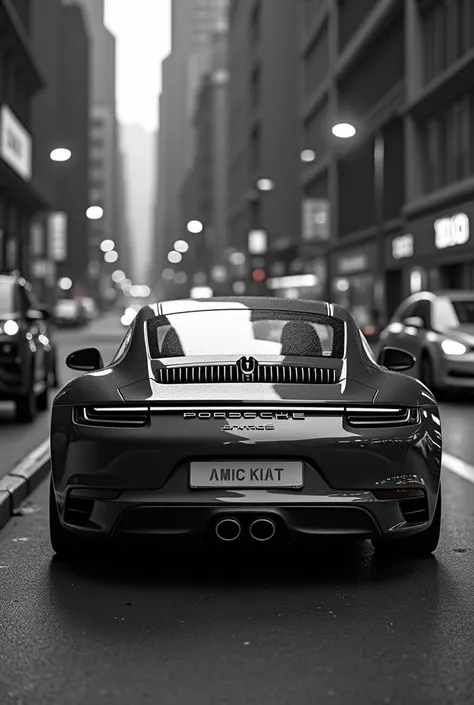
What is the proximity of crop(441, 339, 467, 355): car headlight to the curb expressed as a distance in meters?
7.90

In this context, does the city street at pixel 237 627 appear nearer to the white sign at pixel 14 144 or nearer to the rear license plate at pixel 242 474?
the rear license plate at pixel 242 474

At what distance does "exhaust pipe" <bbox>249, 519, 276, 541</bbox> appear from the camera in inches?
212

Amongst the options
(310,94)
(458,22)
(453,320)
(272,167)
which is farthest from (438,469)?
(272,167)

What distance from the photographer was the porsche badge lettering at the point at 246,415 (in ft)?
17.7

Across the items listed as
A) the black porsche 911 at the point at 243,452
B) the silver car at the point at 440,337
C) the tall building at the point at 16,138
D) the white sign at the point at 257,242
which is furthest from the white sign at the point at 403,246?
the white sign at the point at 257,242

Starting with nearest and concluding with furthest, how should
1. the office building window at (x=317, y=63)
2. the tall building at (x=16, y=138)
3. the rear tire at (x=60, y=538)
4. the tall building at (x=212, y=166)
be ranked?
the rear tire at (x=60, y=538) < the tall building at (x=16, y=138) < the office building window at (x=317, y=63) < the tall building at (x=212, y=166)

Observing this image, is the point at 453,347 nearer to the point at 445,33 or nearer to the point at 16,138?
the point at 445,33

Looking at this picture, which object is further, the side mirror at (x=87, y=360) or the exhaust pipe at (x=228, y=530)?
the side mirror at (x=87, y=360)

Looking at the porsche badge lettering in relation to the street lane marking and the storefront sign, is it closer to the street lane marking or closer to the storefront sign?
the street lane marking

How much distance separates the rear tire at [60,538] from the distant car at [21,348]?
278 inches

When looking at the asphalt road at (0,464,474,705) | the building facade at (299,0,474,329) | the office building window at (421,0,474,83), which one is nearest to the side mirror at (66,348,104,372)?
the asphalt road at (0,464,474,705)

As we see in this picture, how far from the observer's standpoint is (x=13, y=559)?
20.5 feet

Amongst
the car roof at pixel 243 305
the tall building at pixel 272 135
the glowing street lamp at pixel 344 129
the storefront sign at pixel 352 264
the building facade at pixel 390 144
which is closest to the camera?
the car roof at pixel 243 305

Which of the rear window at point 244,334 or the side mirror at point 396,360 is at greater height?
the rear window at point 244,334
